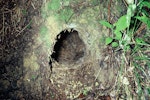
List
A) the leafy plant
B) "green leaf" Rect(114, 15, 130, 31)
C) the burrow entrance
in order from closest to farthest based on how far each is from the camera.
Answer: "green leaf" Rect(114, 15, 130, 31), the leafy plant, the burrow entrance

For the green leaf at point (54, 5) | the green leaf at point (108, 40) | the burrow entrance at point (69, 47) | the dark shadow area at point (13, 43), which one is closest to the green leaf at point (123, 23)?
the green leaf at point (108, 40)

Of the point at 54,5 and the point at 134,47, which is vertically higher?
the point at 54,5

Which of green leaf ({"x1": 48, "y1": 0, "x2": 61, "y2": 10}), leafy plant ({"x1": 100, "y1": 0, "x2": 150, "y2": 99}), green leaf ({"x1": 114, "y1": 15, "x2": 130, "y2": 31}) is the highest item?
green leaf ({"x1": 48, "y1": 0, "x2": 61, "y2": 10})

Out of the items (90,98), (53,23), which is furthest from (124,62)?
(53,23)

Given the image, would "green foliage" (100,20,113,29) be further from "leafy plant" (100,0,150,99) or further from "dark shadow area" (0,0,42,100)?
"dark shadow area" (0,0,42,100)

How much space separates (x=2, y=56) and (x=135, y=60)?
5.69 ft

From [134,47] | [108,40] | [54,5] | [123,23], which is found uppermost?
[54,5]

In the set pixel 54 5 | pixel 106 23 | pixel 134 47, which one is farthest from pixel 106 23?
pixel 54 5

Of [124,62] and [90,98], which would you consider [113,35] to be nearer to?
[124,62]

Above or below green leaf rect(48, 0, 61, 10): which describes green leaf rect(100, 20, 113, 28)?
below

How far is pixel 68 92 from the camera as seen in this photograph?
9.87ft

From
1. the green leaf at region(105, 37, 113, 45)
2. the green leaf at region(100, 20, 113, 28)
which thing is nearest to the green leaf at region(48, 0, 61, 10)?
the green leaf at region(100, 20, 113, 28)

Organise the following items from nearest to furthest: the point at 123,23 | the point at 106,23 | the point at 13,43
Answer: the point at 123,23
the point at 106,23
the point at 13,43

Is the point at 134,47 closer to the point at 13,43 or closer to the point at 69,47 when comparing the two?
the point at 69,47
